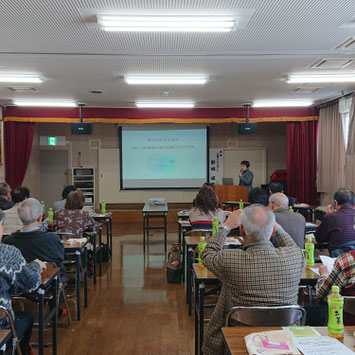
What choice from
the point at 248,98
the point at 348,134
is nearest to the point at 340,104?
the point at 348,134

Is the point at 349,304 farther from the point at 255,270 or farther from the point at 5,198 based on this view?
the point at 5,198

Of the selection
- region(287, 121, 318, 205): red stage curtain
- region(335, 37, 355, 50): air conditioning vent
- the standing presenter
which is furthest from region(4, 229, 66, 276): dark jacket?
region(287, 121, 318, 205): red stage curtain

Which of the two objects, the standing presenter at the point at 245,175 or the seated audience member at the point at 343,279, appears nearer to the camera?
the seated audience member at the point at 343,279

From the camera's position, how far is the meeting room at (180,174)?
2.14 meters

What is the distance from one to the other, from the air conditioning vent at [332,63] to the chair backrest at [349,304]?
357cm

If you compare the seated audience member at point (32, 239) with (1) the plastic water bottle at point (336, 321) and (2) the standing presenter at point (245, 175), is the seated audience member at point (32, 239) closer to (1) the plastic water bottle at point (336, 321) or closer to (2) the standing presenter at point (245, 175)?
(1) the plastic water bottle at point (336, 321)

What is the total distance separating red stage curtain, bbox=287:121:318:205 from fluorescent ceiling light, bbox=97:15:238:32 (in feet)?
18.2

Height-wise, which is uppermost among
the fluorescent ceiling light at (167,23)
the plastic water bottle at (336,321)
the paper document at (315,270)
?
the fluorescent ceiling light at (167,23)

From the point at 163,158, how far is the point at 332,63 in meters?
6.01

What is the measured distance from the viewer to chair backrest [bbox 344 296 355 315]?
2.03 metres

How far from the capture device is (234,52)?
14.4ft

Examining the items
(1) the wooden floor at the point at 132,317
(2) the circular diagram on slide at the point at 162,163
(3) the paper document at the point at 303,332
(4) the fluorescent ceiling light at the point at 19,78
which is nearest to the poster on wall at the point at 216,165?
(2) the circular diagram on slide at the point at 162,163

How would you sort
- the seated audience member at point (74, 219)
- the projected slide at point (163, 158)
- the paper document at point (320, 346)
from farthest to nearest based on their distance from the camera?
the projected slide at point (163, 158) → the seated audience member at point (74, 219) → the paper document at point (320, 346)

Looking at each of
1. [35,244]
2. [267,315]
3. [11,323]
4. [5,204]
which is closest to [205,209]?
[35,244]
